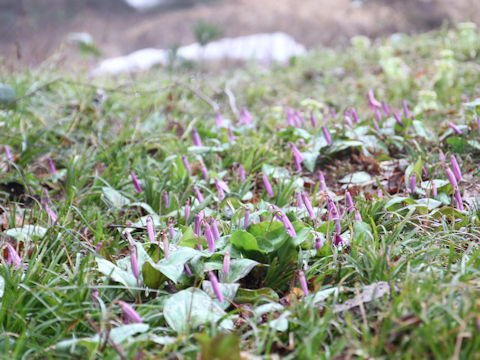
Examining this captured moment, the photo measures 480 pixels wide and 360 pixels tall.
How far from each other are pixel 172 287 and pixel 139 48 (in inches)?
678

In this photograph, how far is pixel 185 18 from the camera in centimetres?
1772

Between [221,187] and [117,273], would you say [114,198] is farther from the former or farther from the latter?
[117,273]

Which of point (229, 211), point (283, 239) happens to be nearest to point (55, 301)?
point (283, 239)

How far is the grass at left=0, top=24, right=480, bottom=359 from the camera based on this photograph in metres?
1.27

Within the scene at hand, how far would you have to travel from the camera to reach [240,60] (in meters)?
12.8

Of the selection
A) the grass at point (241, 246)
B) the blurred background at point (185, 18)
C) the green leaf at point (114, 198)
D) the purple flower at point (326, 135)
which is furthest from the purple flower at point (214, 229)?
the blurred background at point (185, 18)

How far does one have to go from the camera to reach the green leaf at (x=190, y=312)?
53.4 inches

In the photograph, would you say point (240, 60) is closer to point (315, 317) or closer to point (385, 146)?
point (385, 146)

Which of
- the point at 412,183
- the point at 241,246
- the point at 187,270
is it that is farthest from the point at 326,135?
the point at 187,270

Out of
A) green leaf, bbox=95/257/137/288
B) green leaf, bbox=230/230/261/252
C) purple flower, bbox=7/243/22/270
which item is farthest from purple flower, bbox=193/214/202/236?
purple flower, bbox=7/243/22/270

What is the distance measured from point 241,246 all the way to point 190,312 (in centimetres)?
43

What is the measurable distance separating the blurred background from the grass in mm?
11903

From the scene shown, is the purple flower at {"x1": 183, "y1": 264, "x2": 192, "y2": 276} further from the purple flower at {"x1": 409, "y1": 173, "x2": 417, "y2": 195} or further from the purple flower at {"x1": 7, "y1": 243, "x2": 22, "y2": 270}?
the purple flower at {"x1": 409, "y1": 173, "x2": 417, "y2": 195}

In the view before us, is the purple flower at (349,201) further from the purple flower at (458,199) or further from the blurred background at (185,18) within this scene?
the blurred background at (185,18)
